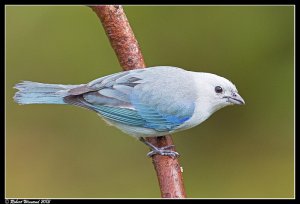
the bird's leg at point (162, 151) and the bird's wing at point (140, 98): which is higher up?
the bird's wing at point (140, 98)

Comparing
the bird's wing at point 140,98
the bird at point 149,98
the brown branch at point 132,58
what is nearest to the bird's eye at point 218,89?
the bird at point 149,98

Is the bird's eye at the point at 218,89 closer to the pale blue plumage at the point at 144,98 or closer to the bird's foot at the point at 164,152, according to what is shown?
the pale blue plumage at the point at 144,98

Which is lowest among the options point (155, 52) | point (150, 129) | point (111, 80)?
point (150, 129)

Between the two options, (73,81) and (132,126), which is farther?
(73,81)

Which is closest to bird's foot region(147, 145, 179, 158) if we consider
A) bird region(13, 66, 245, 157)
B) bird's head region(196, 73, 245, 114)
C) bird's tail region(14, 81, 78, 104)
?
bird region(13, 66, 245, 157)

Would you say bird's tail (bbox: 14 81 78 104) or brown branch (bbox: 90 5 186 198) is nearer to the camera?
brown branch (bbox: 90 5 186 198)

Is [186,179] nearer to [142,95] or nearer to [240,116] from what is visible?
[240,116]

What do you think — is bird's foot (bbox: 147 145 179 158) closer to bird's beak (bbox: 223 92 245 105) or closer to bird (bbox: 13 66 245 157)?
bird (bbox: 13 66 245 157)

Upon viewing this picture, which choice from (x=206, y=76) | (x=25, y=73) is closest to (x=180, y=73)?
(x=206, y=76)
